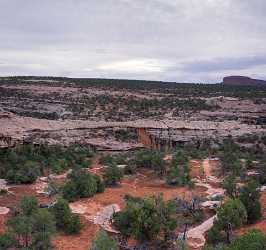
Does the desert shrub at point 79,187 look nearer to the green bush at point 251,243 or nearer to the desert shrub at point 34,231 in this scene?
the desert shrub at point 34,231

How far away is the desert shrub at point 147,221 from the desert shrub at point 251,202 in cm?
447

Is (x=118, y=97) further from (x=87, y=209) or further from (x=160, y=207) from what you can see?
(x=160, y=207)

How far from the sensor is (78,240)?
24875mm

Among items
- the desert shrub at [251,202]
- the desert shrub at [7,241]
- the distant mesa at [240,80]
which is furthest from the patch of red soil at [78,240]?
the distant mesa at [240,80]

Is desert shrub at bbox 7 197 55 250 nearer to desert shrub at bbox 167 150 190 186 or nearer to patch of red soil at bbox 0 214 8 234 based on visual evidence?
patch of red soil at bbox 0 214 8 234

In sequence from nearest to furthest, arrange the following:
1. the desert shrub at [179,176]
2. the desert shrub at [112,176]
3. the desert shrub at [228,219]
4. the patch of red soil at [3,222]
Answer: the desert shrub at [228,219] < the patch of red soil at [3,222] < the desert shrub at [179,176] < the desert shrub at [112,176]

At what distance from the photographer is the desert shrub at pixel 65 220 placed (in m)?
25.8

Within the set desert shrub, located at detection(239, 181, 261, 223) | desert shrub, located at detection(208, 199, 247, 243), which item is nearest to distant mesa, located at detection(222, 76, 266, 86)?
desert shrub, located at detection(239, 181, 261, 223)

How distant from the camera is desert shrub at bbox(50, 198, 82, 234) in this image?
84.5 feet

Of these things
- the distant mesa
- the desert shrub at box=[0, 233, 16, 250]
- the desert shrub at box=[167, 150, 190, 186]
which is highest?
the distant mesa

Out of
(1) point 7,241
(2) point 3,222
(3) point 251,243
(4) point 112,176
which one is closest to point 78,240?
(2) point 3,222

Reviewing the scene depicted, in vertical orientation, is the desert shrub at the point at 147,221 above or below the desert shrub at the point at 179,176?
above

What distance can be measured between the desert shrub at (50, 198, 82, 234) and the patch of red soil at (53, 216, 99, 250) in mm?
338

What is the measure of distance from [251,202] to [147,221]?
21.4 ft
